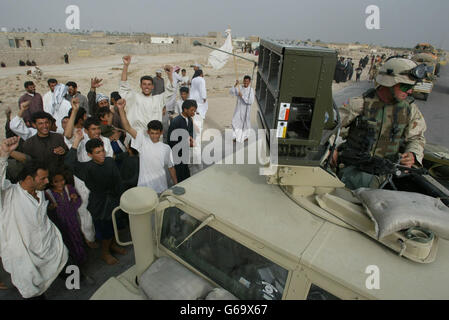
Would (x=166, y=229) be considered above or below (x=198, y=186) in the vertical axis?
below

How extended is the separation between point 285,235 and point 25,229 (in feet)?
7.64

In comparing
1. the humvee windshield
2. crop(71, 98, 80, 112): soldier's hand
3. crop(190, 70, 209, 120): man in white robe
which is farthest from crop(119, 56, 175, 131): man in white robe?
crop(190, 70, 209, 120): man in white robe

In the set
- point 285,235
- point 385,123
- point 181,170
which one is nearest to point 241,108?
point 181,170

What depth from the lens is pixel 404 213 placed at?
1.56 meters

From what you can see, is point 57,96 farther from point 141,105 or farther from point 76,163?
point 76,163

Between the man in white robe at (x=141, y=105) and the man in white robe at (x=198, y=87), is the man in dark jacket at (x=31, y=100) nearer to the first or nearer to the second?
the man in white robe at (x=141, y=105)

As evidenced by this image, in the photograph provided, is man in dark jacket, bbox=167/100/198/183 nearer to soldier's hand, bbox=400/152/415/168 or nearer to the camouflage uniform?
the camouflage uniform

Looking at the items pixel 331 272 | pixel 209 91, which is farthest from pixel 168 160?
pixel 209 91

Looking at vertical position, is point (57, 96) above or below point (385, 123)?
below

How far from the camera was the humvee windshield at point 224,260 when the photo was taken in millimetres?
1719
